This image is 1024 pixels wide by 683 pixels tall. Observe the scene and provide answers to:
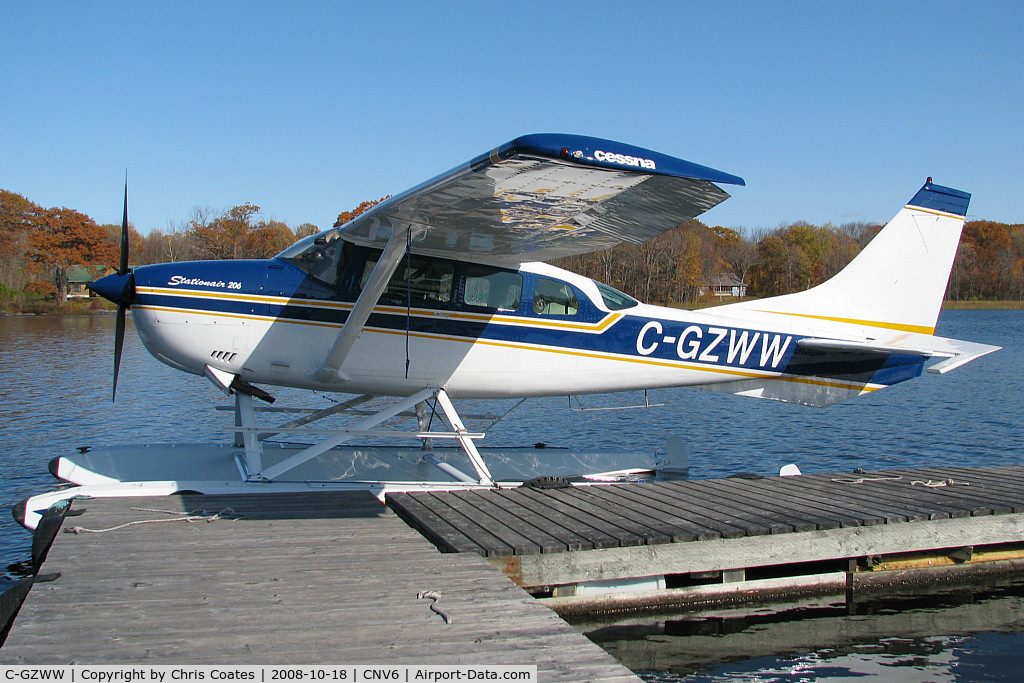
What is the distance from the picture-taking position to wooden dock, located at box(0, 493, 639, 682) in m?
3.30

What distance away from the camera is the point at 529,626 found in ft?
12.0

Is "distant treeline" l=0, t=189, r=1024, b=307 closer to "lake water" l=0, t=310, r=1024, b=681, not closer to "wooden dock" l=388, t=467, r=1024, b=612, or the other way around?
"lake water" l=0, t=310, r=1024, b=681

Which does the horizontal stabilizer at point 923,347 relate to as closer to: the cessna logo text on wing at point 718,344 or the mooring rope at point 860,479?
the cessna logo text on wing at point 718,344

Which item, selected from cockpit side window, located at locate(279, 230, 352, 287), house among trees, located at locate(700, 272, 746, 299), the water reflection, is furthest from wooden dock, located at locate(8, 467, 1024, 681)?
house among trees, located at locate(700, 272, 746, 299)

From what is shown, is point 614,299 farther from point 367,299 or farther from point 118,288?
point 118,288

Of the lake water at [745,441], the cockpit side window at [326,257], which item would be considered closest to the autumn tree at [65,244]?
the lake water at [745,441]

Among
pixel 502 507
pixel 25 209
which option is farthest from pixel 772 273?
pixel 502 507

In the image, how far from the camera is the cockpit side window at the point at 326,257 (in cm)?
693

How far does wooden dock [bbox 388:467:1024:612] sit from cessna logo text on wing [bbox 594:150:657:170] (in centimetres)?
234

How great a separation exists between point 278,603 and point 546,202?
299 centimetres

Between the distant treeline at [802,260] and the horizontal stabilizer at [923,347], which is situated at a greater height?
the distant treeline at [802,260]

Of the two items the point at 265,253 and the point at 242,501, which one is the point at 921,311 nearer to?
the point at 242,501

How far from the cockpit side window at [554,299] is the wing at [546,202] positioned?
0.92 feet

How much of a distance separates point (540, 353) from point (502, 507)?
1950 mm
